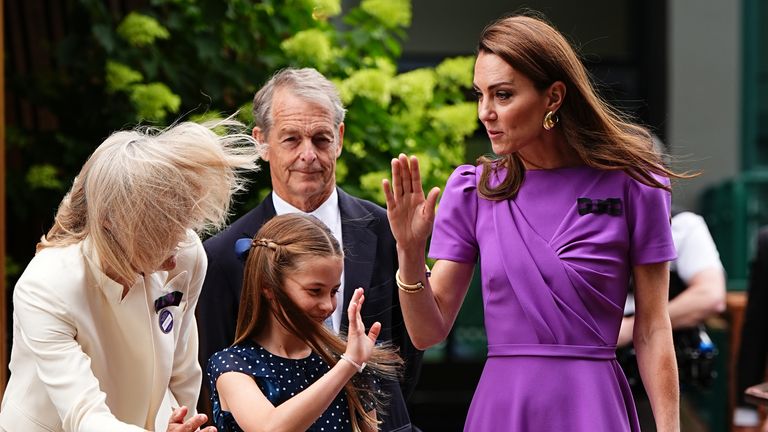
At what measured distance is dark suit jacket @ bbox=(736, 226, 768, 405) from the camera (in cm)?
580

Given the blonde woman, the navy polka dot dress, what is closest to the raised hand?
the blonde woman

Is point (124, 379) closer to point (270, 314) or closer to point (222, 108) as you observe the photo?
point (270, 314)

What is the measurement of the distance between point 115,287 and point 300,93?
1156 millimetres

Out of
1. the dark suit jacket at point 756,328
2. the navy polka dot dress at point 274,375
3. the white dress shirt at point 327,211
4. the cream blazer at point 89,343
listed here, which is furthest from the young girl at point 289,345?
the dark suit jacket at point 756,328

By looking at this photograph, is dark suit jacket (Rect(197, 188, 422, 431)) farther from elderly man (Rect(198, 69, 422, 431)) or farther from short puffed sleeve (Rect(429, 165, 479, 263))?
short puffed sleeve (Rect(429, 165, 479, 263))

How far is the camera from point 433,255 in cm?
348

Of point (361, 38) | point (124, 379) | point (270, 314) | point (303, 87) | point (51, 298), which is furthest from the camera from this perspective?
point (361, 38)

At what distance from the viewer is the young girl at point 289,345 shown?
3.54 meters

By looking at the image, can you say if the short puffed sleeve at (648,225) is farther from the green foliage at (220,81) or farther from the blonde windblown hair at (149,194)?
the green foliage at (220,81)

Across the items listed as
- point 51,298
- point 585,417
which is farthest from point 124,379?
point 585,417

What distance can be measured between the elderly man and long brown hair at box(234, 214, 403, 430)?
0.25 m

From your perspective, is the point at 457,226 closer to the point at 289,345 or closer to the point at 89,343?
the point at 289,345

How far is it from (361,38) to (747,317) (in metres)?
1.99

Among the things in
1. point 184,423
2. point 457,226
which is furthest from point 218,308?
point 184,423
